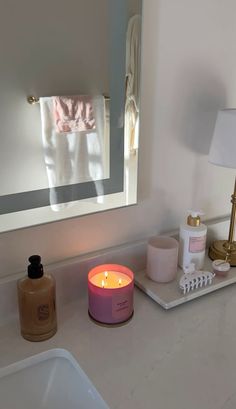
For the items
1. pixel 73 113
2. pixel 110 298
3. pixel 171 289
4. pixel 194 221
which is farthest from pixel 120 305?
pixel 73 113

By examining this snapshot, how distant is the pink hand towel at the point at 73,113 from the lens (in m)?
0.79

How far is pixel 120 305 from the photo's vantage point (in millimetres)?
823

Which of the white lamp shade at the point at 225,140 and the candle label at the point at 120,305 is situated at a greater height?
the white lamp shade at the point at 225,140

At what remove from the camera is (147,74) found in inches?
34.9

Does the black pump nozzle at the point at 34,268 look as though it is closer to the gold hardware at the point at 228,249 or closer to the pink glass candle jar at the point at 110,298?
the pink glass candle jar at the point at 110,298

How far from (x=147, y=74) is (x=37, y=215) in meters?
0.38

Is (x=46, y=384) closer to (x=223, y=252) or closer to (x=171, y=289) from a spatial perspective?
(x=171, y=289)

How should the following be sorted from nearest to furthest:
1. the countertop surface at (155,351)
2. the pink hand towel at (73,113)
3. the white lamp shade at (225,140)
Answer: the countertop surface at (155,351) → the pink hand towel at (73,113) → the white lamp shade at (225,140)

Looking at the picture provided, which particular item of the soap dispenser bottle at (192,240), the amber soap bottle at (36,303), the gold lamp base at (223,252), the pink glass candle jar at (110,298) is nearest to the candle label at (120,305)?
the pink glass candle jar at (110,298)

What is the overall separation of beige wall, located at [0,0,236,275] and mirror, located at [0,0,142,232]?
0.04m

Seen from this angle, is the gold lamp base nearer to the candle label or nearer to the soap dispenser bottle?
the soap dispenser bottle

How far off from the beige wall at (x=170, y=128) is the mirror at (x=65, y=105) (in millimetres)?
Answer: 41

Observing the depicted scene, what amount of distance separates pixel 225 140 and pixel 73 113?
1.11 feet

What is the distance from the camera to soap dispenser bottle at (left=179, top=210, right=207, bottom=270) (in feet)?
3.17
